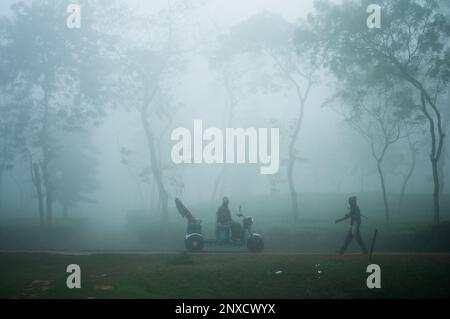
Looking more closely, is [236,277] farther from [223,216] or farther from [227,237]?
[223,216]

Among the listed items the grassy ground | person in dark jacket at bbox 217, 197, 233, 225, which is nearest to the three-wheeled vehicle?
person in dark jacket at bbox 217, 197, 233, 225

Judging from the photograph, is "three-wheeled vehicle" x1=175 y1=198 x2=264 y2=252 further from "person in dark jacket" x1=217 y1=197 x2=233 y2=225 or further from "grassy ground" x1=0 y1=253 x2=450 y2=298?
"grassy ground" x1=0 y1=253 x2=450 y2=298

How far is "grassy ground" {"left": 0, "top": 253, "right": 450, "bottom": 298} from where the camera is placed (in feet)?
42.0

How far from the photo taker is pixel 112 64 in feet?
111

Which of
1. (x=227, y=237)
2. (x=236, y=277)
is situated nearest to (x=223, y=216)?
(x=227, y=237)

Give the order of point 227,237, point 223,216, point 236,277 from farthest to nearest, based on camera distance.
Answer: point 223,216 < point 227,237 < point 236,277

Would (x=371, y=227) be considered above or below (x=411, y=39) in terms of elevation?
below

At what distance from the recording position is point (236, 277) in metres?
13.8

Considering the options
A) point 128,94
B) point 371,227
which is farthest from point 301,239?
point 128,94

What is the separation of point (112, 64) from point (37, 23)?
6504 mm

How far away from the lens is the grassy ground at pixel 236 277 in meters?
12.8

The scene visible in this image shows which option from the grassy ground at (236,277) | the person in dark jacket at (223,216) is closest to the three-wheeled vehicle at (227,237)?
the person in dark jacket at (223,216)

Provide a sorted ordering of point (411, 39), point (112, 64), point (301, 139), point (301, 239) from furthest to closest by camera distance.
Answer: point (301, 139) → point (112, 64) → point (411, 39) → point (301, 239)

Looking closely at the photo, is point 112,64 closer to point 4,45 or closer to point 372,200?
point 4,45
